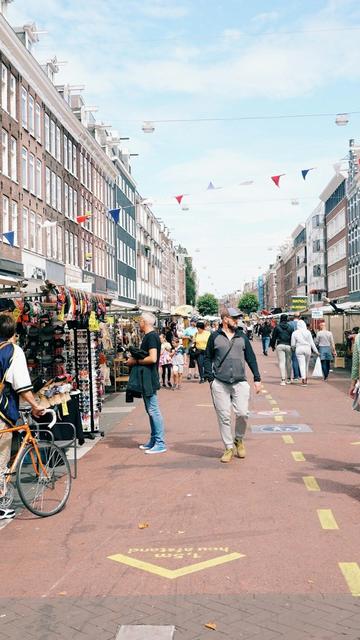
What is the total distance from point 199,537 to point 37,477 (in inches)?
69.8

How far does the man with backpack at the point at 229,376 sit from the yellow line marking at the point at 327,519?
2370mm

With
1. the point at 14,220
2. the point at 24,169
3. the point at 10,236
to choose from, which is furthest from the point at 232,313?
the point at 24,169

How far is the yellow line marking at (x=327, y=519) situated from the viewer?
597cm

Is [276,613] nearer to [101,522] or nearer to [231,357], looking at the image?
[101,522]

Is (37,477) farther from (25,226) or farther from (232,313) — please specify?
(25,226)

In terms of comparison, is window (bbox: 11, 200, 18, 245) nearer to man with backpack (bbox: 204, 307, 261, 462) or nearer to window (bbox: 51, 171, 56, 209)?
window (bbox: 51, 171, 56, 209)

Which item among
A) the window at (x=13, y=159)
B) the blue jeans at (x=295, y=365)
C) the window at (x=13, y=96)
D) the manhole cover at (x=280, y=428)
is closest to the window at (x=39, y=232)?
the window at (x=13, y=159)

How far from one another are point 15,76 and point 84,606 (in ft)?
99.4

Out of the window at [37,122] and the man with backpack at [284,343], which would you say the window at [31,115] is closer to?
the window at [37,122]

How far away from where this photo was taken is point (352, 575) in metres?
4.81

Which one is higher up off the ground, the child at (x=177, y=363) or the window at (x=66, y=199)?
the window at (x=66, y=199)

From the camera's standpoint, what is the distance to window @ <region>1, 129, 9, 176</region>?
29281 mm

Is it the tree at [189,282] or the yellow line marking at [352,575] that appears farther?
the tree at [189,282]

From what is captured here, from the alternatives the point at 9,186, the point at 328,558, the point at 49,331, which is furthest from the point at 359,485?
the point at 9,186
